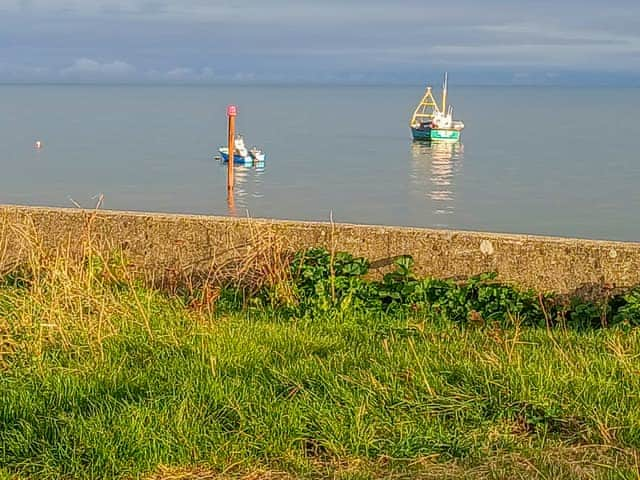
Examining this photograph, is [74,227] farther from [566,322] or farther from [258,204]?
[258,204]

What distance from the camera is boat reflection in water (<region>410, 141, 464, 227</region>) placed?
40700mm

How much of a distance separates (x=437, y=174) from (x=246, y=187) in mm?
13111

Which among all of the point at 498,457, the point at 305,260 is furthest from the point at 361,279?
the point at 498,457

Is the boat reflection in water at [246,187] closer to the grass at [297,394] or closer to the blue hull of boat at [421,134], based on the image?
the blue hull of boat at [421,134]

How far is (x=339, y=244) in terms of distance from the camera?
269 inches

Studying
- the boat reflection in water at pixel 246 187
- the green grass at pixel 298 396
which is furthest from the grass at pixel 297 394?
the boat reflection in water at pixel 246 187

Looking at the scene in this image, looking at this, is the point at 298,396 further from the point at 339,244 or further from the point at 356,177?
the point at 356,177

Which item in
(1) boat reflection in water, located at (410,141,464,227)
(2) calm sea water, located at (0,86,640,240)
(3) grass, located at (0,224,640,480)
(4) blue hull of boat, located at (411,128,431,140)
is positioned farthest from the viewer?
(4) blue hull of boat, located at (411,128,431,140)

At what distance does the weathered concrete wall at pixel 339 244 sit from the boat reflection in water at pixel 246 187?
29233mm

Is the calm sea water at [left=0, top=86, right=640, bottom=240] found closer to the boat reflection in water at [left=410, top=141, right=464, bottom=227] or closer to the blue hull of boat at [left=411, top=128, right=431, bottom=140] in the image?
the boat reflection in water at [left=410, top=141, right=464, bottom=227]

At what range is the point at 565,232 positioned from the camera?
34750mm

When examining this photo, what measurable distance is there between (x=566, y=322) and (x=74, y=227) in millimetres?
3892

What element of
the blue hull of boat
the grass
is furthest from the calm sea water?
the grass

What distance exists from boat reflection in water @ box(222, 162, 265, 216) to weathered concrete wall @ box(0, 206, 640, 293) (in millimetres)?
29233
